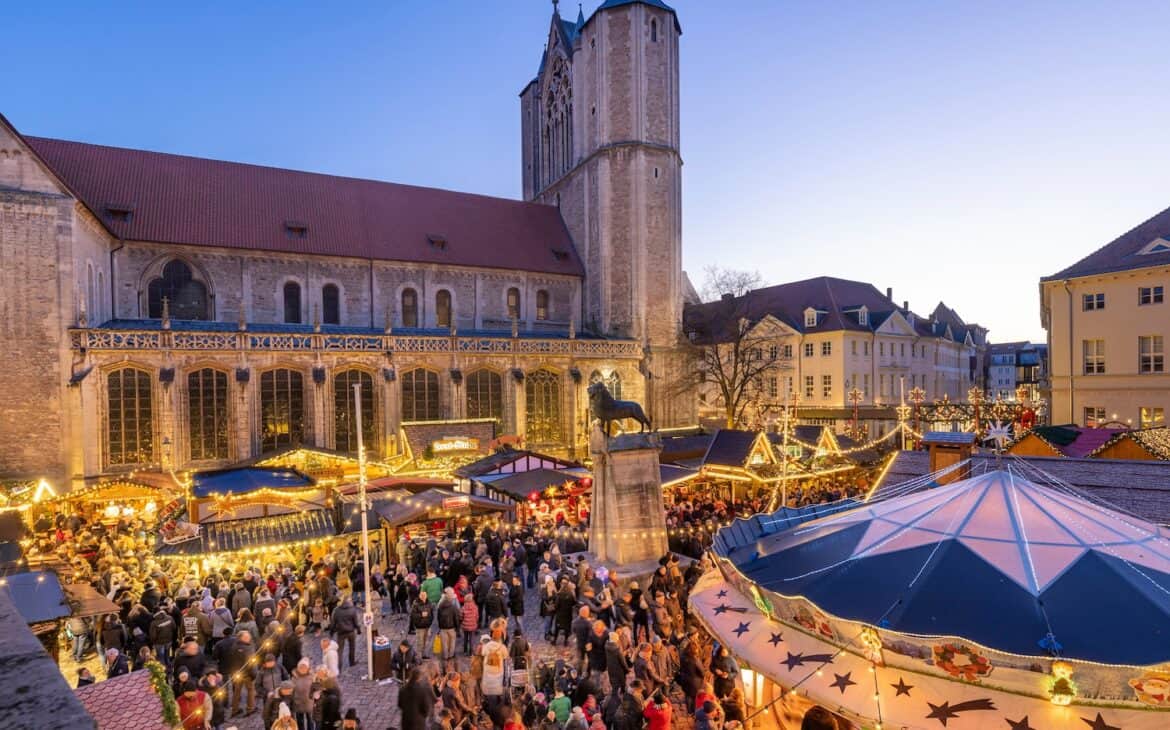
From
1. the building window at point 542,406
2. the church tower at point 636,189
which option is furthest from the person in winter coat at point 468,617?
the church tower at point 636,189

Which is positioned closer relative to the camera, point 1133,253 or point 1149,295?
point 1149,295

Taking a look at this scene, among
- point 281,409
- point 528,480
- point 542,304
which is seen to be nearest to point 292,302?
point 281,409

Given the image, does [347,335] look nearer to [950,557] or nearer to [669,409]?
[669,409]

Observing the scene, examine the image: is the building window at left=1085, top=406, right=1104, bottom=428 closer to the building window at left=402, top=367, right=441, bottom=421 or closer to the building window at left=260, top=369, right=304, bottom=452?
the building window at left=402, top=367, right=441, bottom=421

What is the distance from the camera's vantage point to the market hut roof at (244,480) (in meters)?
18.6

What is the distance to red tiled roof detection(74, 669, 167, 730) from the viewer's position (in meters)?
3.60

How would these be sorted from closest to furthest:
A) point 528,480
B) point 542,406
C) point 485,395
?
point 528,480 < point 485,395 < point 542,406

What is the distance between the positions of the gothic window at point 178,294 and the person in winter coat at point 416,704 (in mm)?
27337

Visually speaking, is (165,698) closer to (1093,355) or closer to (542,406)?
(542,406)

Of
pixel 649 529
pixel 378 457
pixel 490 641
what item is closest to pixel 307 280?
pixel 378 457

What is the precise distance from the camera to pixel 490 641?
30.4 feet

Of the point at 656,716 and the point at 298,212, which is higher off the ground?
the point at 298,212

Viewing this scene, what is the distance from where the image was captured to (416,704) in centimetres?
823

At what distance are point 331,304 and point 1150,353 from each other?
37.5m
